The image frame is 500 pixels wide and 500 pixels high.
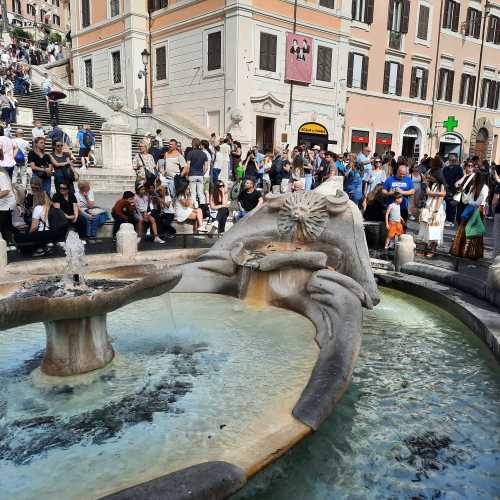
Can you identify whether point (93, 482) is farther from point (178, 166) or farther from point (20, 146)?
point (20, 146)

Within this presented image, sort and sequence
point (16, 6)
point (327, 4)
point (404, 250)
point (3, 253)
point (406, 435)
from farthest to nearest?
1. point (16, 6)
2. point (327, 4)
3. point (404, 250)
4. point (3, 253)
5. point (406, 435)

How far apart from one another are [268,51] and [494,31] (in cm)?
1872

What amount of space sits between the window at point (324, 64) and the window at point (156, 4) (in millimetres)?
7746

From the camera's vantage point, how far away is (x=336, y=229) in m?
5.46

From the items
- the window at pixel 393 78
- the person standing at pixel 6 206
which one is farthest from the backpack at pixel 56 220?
the window at pixel 393 78

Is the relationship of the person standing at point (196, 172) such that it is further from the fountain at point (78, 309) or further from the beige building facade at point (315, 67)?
the beige building facade at point (315, 67)

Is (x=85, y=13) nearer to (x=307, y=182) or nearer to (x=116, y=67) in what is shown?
(x=116, y=67)

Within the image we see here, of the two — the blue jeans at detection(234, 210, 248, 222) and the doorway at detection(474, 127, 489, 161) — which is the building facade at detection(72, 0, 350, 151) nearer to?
the blue jeans at detection(234, 210, 248, 222)

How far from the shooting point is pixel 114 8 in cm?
2686

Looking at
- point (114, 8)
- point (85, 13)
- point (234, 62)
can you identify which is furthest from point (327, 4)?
point (85, 13)

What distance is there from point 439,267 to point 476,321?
6.73 ft

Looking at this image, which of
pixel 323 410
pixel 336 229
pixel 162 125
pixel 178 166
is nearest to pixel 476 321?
pixel 336 229

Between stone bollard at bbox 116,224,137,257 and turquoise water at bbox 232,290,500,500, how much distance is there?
3527 mm

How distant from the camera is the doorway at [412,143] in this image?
29922 millimetres
